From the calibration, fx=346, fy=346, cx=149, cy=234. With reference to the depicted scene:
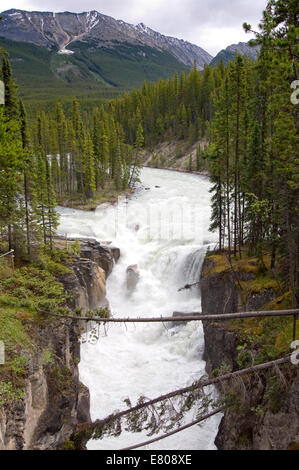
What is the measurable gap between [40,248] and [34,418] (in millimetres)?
15260

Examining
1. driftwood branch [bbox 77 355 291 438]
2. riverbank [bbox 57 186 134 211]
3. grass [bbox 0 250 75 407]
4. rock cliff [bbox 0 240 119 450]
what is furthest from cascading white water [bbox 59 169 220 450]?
driftwood branch [bbox 77 355 291 438]

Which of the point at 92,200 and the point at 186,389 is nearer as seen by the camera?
the point at 186,389

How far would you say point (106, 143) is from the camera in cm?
6128

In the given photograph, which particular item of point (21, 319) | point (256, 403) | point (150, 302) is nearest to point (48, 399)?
point (21, 319)

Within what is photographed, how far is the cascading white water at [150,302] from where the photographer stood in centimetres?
1977

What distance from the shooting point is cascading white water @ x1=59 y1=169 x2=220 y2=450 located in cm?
1977

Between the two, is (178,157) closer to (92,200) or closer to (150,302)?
(92,200)

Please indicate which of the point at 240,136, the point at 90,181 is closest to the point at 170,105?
the point at 90,181

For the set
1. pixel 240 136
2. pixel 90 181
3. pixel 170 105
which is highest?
pixel 170 105

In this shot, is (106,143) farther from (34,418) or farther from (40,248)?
(34,418)

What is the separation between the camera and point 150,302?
30.3 m

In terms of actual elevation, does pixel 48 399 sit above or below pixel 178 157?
below

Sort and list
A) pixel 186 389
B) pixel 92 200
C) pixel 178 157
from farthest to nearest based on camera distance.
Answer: pixel 178 157 < pixel 92 200 < pixel 186 389

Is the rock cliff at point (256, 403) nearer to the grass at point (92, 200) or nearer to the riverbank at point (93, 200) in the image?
the riverbank at point (93, 200)
